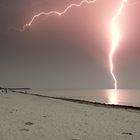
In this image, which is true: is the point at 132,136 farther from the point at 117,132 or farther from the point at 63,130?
the point at 63,130

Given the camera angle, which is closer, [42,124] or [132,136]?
[132,136]

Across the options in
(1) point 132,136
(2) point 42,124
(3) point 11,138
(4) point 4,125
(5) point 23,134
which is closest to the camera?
(3) point 11,138

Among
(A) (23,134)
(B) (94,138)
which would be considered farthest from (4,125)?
(B) (94,138)

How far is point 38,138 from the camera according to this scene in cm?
1033

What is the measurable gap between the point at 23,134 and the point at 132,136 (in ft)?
14.4

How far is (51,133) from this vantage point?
37.4 ft

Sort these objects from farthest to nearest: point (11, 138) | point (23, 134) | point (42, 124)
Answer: point (42, 124) → point (23, 134) → point (11, 138)

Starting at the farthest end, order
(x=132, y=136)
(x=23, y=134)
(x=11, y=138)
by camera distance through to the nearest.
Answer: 1. (x=132, y=136)
2. (x=23, y=134)
3. (x=11, y=138)

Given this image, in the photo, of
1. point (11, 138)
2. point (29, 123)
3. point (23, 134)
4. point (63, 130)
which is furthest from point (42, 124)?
point (11, 138)

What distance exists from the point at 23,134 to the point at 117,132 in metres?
4.15

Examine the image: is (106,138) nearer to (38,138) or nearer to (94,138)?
(94,138)

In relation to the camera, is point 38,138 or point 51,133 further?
point 51,133

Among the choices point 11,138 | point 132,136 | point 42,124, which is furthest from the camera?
point 42,124

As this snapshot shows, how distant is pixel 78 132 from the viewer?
11844mm
